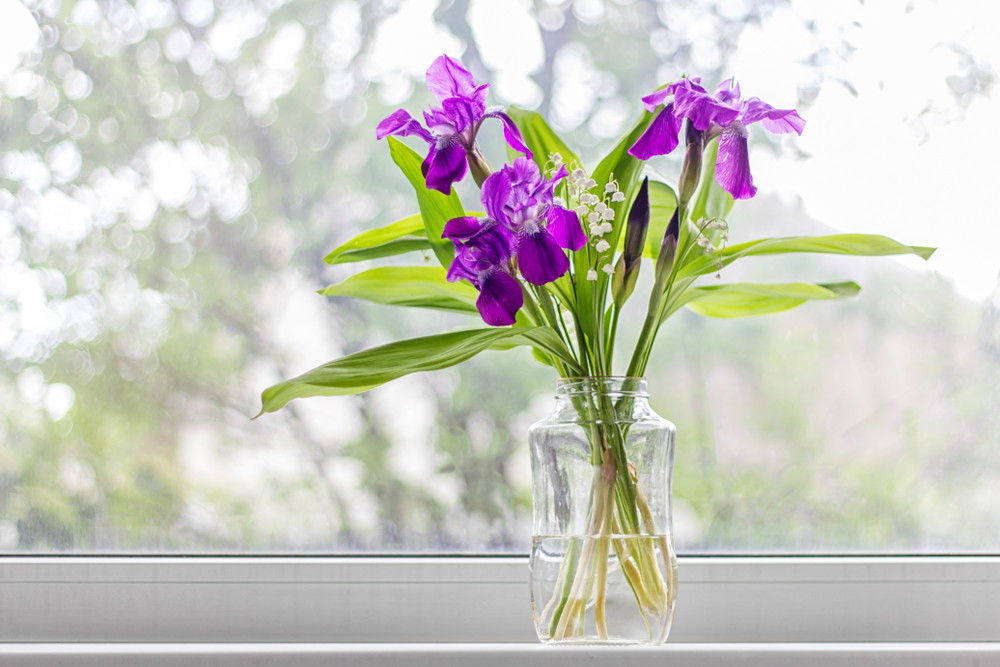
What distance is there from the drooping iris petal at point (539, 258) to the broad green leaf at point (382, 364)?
70 millimetres

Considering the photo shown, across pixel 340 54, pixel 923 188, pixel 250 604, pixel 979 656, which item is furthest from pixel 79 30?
pixel 979 656

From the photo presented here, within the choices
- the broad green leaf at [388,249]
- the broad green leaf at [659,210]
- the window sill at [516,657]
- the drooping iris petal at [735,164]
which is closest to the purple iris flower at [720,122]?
the drooping iris petal at [735,164]

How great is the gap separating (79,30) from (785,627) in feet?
3.41

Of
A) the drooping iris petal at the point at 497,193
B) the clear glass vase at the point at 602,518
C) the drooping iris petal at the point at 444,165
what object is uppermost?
the drooping iris petal at the point at 444,165

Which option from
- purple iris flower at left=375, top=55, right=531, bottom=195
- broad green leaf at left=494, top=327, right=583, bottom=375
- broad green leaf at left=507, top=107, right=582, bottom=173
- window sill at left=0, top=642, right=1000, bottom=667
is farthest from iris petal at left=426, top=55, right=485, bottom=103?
window sill at left=0, top=642, right=1000, bottom=667

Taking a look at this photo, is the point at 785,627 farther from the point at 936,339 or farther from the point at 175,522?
the point at 175,522

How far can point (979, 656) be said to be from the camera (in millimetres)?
679

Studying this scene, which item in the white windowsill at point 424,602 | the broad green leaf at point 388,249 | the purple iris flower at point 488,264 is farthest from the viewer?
the white windowsill at point 424,602

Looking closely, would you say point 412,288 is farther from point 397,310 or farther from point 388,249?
point 397,310

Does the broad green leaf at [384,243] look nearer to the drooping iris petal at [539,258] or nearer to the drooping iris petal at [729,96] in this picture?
the drooping iris petal at [539,258]

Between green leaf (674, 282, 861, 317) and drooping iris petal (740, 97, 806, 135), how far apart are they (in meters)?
0.14

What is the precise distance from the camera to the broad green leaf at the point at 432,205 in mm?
715

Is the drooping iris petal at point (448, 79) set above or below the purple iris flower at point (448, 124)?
above

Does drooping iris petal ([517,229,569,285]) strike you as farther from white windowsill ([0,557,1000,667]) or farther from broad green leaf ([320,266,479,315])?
white windowsill ([0,557,1000,667])
